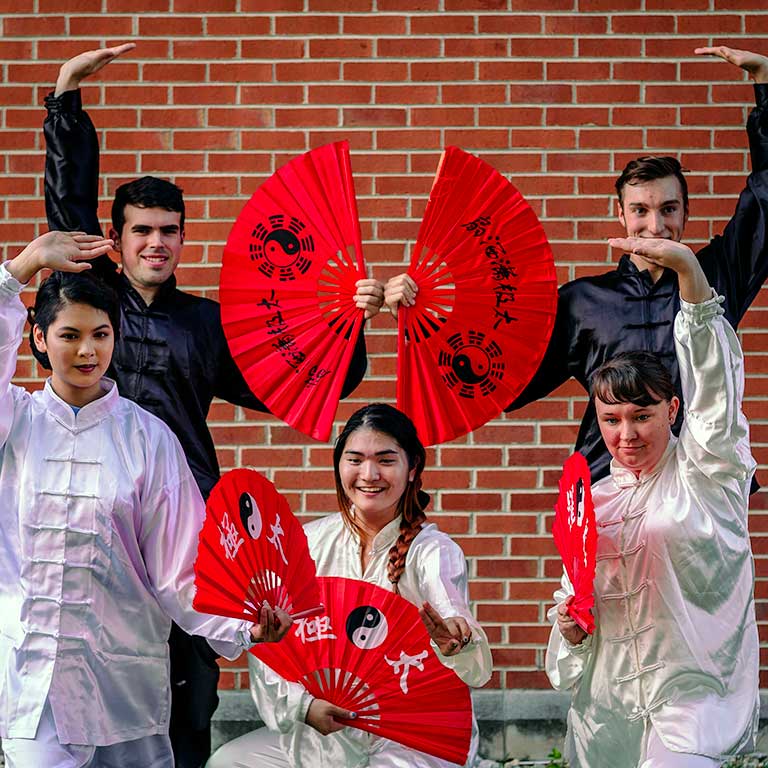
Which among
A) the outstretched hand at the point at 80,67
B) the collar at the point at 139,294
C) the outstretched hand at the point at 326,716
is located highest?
the outstretched hand at the point at 80,67

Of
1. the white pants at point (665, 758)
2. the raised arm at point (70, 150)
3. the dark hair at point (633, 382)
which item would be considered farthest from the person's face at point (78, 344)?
the white pants at point (665, 758)

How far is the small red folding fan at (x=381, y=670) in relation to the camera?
4203mm

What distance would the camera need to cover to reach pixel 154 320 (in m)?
4.74

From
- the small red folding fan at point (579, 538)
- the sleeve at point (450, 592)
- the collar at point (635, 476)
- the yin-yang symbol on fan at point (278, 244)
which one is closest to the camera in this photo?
the small red folding fan at point (579, 538)

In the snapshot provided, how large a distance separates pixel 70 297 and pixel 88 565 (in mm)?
755

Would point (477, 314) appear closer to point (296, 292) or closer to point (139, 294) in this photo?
point (296, 292)

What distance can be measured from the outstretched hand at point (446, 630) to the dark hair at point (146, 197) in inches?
63.0

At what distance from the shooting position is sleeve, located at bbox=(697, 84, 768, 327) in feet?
15.2

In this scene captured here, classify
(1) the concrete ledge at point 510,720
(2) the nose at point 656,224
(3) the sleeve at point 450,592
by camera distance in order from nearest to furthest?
(3) the sleeve at point 450,592 < (2) the nose at point 656,224 < (1) the concrete ledge at point 510,720

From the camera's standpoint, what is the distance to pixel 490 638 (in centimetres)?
586

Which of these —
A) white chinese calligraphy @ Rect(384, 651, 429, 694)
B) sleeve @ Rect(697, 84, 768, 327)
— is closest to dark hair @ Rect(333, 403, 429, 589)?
white chinese calligraphy @ Rect(384, 651, 429, 694)

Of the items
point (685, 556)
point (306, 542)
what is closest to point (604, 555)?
point (685, 556)

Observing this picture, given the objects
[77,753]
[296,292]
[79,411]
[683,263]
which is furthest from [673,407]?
[77,753]

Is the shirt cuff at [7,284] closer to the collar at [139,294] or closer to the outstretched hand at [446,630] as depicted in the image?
the collar at [139,294]
